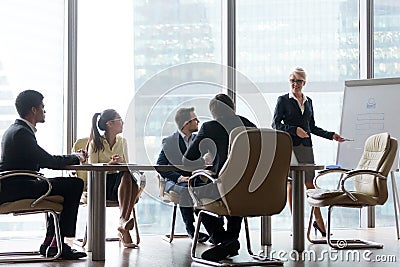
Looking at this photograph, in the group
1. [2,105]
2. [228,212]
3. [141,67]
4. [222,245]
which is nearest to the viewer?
[228,212]

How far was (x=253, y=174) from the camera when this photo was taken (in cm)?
471

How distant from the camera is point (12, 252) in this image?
5.82 meters

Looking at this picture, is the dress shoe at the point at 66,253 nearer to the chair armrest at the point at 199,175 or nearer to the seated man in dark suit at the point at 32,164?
the seated man in dark suit at the point at 32,164

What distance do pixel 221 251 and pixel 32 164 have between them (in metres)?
1.54

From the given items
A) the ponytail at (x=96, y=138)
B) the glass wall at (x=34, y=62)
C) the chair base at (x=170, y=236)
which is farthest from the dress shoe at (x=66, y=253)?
the glass wall at (x=34, y=62)

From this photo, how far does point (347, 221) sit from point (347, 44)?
6.62 feet

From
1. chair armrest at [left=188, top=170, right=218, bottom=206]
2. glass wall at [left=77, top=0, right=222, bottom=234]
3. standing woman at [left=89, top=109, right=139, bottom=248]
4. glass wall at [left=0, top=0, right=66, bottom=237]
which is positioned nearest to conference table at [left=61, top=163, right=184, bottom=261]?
chair armrest at [left=188, top=170, right=218, bottom=206]

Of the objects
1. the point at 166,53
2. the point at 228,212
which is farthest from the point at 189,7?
the point at 228,212

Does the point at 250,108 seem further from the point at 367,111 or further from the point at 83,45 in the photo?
the point at 83,45

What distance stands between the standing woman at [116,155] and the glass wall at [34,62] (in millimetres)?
1097

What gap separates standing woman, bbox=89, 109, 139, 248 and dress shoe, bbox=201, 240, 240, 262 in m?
1.23

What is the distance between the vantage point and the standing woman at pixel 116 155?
6117 millimetres

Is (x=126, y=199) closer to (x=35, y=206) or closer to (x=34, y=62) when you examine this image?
(x=35, y=206)

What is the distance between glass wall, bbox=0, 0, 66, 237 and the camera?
7.09 m
